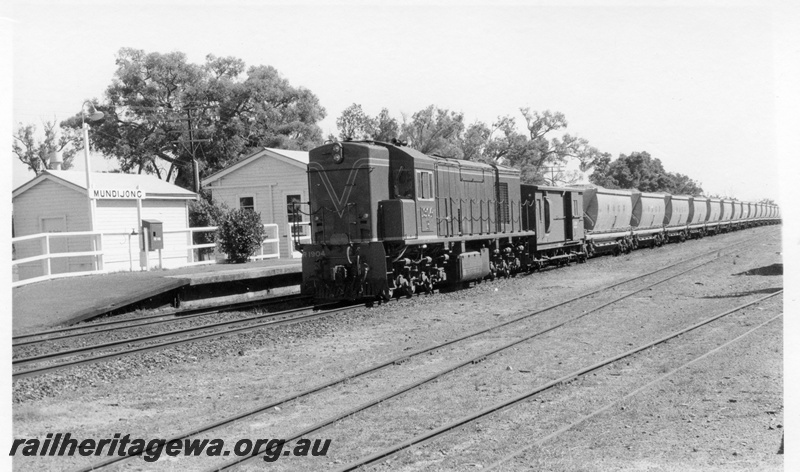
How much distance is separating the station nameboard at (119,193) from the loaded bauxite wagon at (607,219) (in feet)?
58.4

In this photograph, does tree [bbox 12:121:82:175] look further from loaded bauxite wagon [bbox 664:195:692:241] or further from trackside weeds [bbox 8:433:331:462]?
loaded bauxite wagon [bbox 664:195:692:241]

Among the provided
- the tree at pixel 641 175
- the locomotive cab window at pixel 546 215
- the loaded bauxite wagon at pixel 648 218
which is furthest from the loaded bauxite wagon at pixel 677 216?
the tree at pixel 641 175

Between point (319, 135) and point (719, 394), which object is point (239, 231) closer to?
point (719, 394)

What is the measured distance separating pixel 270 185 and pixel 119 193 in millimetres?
8220

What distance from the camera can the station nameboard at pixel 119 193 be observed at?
76.8 ft

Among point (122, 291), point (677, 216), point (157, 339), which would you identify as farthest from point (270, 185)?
point (677, 216)

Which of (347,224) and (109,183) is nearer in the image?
(347,224)

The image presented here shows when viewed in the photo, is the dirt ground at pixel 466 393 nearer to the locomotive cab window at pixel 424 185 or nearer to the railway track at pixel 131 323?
the railway track at pixel 131 323

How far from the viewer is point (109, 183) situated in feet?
84.0

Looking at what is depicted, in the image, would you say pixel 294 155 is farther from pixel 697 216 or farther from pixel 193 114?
pixel 697 216

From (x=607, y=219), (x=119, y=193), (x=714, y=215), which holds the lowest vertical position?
(x=714, y=215)

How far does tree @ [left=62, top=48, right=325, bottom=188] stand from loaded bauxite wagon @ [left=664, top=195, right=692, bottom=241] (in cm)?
2128

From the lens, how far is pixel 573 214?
91.1 feet

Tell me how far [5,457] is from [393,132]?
4641 centimetres
